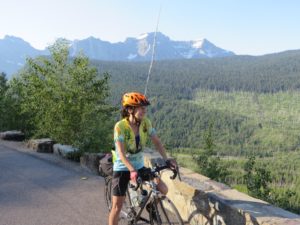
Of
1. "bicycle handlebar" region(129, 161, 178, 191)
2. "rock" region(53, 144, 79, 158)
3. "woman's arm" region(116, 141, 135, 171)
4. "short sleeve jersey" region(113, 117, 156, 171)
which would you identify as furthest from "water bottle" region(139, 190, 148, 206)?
"rock" region(53, 144, 79, 158)

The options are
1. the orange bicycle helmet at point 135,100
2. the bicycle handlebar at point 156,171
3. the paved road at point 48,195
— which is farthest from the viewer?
the paved road at point 48,195

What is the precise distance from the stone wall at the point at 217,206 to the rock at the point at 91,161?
354cm

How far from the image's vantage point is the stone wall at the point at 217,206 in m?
5.25

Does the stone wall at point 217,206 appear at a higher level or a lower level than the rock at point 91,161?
higher

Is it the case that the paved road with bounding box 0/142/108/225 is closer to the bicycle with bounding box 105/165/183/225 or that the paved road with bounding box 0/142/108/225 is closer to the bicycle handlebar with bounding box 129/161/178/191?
the bicycle with bounding box 105/165/183/225

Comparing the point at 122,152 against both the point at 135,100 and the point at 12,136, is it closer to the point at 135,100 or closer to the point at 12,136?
the point at 135,100

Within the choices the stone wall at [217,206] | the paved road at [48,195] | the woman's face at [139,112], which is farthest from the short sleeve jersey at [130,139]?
the paved road at [48,195]

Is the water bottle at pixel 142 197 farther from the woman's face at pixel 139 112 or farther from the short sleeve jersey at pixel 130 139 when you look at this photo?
the woman's face at pixel 139 112

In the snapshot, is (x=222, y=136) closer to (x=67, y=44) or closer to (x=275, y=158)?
(x=275, y=158)

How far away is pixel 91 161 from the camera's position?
10.7 m

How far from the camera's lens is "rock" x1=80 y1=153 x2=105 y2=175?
10.5 meters

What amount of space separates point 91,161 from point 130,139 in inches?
219

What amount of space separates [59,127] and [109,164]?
34.1 ft

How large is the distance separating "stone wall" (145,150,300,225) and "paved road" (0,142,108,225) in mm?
1375
